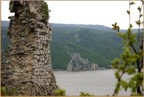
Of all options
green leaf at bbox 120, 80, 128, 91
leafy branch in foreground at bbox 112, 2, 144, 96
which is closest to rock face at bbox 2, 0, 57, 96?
leafy branch in foreground at bbox 112, 2, 144, 96

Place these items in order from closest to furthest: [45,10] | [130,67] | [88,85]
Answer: [130,67] → [45,10] → [88,85]

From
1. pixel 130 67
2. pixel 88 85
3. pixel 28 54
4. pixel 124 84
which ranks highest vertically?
pixel 130 67

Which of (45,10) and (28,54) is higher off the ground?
(45,10)

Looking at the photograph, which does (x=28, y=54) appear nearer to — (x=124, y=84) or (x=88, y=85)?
(x=124, y=84)

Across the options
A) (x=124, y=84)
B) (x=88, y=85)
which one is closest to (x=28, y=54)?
(x=124, y=84)

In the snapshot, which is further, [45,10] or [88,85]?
[88,85]

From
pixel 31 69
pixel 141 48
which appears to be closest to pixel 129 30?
pixel 141 48

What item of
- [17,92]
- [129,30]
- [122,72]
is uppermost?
[129,30]

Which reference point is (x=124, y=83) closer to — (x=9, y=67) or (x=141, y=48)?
(x=141, y=48)

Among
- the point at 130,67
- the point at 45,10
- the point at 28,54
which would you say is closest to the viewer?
the point at 130,67

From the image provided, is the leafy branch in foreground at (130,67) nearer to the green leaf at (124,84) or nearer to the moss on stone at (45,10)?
the green leaf at (124,84)
